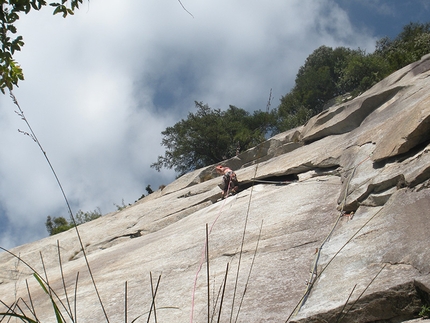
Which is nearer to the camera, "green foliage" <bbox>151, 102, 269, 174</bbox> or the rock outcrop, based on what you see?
the rock outcrop

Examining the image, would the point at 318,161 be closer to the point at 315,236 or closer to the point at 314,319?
the point at 315,236

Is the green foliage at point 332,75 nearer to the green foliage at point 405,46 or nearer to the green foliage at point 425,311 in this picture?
the green foliage at point 405,46

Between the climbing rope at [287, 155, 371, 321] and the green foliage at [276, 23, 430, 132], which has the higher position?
the green foliage at [276, 23, 430, 132]

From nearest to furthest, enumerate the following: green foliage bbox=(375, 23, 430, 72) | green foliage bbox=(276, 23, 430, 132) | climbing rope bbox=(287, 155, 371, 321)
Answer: climbing rope bbox=(287, 155, 371, 321) < green foliage bbox=(375, 23, 430, 72) < green foliage bbox=(276, 23, 430, 132)

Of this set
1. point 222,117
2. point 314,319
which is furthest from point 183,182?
point 222,117

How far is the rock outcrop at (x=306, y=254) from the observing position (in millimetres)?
3119

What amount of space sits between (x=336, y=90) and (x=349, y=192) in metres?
38.1

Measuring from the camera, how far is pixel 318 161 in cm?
871

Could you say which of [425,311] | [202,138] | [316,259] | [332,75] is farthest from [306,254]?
[332,75]

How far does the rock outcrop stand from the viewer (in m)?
3.12

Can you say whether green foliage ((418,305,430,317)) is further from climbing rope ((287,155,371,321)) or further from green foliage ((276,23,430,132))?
green foliage ((276,23,430,132))

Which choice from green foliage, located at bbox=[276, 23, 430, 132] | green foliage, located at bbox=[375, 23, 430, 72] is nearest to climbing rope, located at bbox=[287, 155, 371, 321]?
green foliage, located at bbox=[375, 23, 430, 72]

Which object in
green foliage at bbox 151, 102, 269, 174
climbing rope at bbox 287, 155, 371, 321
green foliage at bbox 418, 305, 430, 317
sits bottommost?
green foliage at bbox 418, 305, 430, 317

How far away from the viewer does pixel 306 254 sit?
4.47 m
